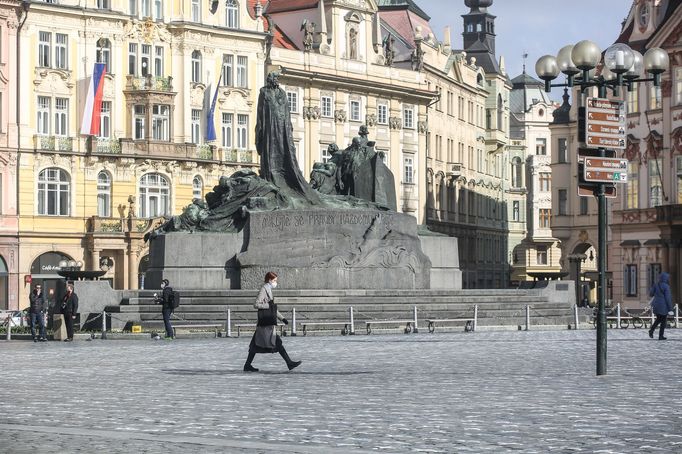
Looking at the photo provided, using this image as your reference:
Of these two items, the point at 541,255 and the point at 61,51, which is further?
the point at 541,255

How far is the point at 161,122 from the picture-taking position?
76875mm

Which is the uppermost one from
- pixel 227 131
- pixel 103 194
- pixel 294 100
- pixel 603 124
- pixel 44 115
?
pixel 294 100

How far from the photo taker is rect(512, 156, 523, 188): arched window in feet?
415

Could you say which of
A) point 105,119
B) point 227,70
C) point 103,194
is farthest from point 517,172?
point 103,194

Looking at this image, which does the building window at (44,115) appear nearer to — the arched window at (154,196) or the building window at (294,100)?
the arched window at (154,196)

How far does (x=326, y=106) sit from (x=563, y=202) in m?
16.6

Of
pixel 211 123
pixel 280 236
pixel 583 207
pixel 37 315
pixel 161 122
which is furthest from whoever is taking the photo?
pixel 583 207

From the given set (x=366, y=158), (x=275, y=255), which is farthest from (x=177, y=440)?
(x=366, y=158)

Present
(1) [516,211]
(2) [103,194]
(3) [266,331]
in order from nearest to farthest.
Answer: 1. (3) [266,331]
2. (2) [103,194]
3. (1) [516,211]

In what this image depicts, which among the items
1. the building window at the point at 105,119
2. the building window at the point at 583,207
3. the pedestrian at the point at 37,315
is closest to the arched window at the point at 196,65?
the building window at the point at 105,119

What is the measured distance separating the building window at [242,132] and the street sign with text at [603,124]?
193 ft

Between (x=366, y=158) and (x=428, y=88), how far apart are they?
51.7 meters

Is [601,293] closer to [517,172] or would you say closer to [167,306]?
[167,306]

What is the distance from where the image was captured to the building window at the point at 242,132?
80625 mm
